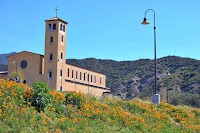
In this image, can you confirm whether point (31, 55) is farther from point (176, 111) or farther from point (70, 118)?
point (70, 118)

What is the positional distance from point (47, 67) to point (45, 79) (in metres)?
2.58

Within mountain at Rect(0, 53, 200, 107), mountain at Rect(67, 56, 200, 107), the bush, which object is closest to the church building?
mountain at Rect(67, 56, 200, 107)

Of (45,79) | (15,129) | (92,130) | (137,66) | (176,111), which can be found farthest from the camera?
(137,66)

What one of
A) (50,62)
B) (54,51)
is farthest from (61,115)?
(54,51)

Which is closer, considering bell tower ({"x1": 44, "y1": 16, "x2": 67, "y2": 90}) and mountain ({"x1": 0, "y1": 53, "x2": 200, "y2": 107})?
bell tower ({"x1": 44, "y1": 16, "x2": 67, "y2": 90})

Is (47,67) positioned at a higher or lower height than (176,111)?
higher

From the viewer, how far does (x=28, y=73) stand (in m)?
72.4

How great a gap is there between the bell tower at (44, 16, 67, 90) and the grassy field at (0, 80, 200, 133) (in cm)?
5503

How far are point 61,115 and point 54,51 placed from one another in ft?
201

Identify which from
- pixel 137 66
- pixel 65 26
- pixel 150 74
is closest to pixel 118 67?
pixel 137 66

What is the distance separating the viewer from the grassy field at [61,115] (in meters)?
10.6

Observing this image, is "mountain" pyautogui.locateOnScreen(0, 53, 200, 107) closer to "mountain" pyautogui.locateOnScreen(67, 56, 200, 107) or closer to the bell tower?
"mountain" pyautogui.locateOnScreen(67, 56, 200, 107)

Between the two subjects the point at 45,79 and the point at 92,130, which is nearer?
the point at 92,130

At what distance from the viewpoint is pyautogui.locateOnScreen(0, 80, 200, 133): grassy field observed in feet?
34.9
